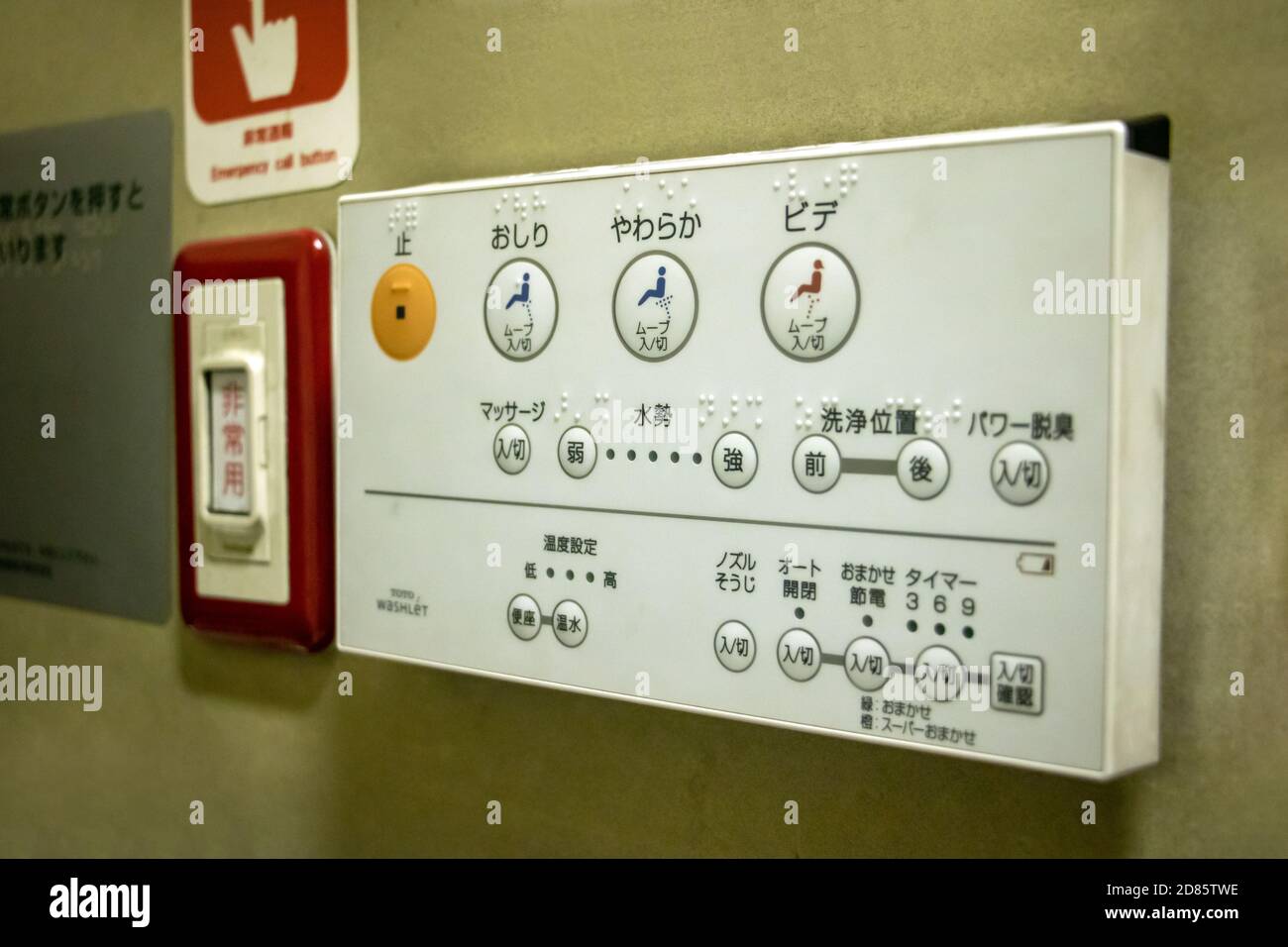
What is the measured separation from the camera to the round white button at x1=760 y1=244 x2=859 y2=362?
54cm

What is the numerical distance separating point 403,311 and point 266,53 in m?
0.32

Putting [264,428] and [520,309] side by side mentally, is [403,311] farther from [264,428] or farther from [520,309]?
[264,428]

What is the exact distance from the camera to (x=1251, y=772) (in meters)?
0.55

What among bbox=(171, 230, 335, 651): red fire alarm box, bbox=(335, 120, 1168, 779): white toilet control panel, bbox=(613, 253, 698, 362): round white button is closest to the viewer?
bbox=(335, 120, 1168, 779): white toilet control panel

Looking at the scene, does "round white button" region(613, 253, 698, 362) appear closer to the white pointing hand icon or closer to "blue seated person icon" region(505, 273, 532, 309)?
"blue seated person icon" region(505, 273, 532, 309)

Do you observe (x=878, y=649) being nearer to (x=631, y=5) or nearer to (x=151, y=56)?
(x=631, y=5)

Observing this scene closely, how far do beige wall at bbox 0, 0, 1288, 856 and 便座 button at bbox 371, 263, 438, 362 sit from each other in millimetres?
125

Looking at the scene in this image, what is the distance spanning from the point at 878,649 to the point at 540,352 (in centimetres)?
26

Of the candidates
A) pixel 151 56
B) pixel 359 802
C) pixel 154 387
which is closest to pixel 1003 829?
pixel 359 802

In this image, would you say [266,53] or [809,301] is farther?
[266,53]

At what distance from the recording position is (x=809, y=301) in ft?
1.81

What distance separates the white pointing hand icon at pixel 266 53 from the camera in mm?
858

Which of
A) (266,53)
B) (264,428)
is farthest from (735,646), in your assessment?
(266,53)

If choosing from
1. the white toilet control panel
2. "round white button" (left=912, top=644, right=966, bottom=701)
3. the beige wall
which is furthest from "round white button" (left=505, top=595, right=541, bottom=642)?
"round white button" (left=912, top=644, right=966, bottom=701)
